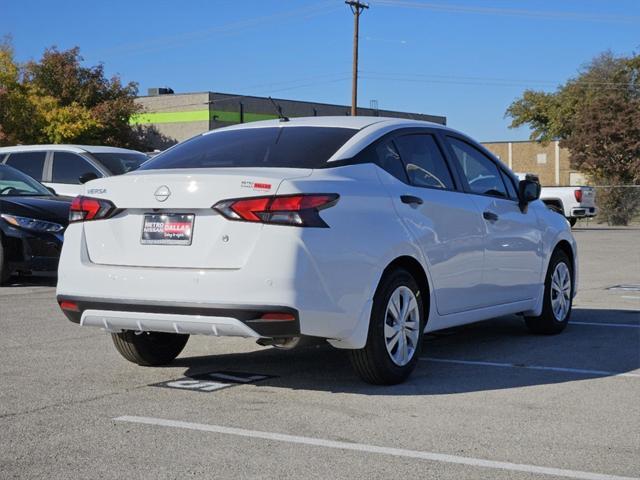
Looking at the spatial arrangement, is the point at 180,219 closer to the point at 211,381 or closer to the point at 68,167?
the point at 211,381

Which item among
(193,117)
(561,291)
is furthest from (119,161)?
(193,117)

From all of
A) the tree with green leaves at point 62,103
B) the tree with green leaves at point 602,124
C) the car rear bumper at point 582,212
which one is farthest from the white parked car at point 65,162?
the tree with green leaves at point 62,103

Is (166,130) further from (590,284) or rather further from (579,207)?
(590,284)

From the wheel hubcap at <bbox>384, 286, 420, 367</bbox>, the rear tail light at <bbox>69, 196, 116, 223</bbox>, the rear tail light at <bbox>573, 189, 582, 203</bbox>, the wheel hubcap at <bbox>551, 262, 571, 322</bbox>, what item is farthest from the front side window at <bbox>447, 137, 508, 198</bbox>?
the rear tail light at <bbox>573, 189, 582, 203</bbox>

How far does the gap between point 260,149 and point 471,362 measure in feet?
7.36

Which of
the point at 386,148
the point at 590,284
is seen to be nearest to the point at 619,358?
the point at 386,148

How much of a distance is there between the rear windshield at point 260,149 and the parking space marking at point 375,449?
1767 millimetres

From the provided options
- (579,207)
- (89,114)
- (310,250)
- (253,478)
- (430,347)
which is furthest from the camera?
(89,114)

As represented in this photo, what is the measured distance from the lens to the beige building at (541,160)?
2820 inches

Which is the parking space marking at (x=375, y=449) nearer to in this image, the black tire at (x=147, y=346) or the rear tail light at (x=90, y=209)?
the rear tail light at (x=90, y=209)

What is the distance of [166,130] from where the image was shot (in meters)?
60.9

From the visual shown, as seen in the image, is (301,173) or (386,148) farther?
(386,148)

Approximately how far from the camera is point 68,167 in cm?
1563

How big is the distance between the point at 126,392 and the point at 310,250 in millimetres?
1497
